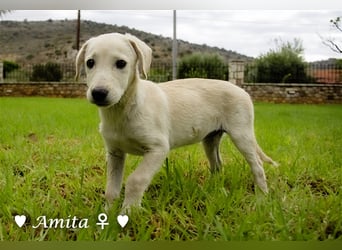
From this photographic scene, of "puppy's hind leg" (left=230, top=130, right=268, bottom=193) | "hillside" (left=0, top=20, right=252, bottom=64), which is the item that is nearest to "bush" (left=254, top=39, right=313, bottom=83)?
"hillside" (left=0, top=20, right=252, bottom=64)

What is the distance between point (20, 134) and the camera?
2.81 m

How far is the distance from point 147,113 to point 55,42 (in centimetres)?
61

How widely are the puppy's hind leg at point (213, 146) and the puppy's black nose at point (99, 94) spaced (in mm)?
816

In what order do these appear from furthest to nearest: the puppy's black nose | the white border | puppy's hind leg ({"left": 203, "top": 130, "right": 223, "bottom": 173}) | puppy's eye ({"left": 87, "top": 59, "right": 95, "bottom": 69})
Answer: puppy's hind leg ({"left": 203, "top": 130, "right": 223, "bottom": 173}), the white border, puppy's eye ({"left": 87, "top": 59, "right": 95, "bottom": 69}), the puppy's black nose

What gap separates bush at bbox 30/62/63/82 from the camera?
2.61m

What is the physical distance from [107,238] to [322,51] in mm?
1347

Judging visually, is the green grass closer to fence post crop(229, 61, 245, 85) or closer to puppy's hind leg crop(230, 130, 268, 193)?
puppy's hind leg crop(230, 130, 268, 193)

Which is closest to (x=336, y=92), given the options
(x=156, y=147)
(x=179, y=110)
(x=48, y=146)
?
(x=179, y=110)

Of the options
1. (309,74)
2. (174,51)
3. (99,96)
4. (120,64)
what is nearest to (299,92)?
(309,74)

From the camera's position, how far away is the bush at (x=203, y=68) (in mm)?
2703

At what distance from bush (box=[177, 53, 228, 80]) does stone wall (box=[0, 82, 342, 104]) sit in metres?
0.14

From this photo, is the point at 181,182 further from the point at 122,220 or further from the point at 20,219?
the point at 20,219

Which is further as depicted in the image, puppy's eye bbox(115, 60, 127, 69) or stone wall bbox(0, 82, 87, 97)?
stone wall bbox(0, 82, 87, 97)

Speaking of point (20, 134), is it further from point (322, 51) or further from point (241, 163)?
point (322, 51)
